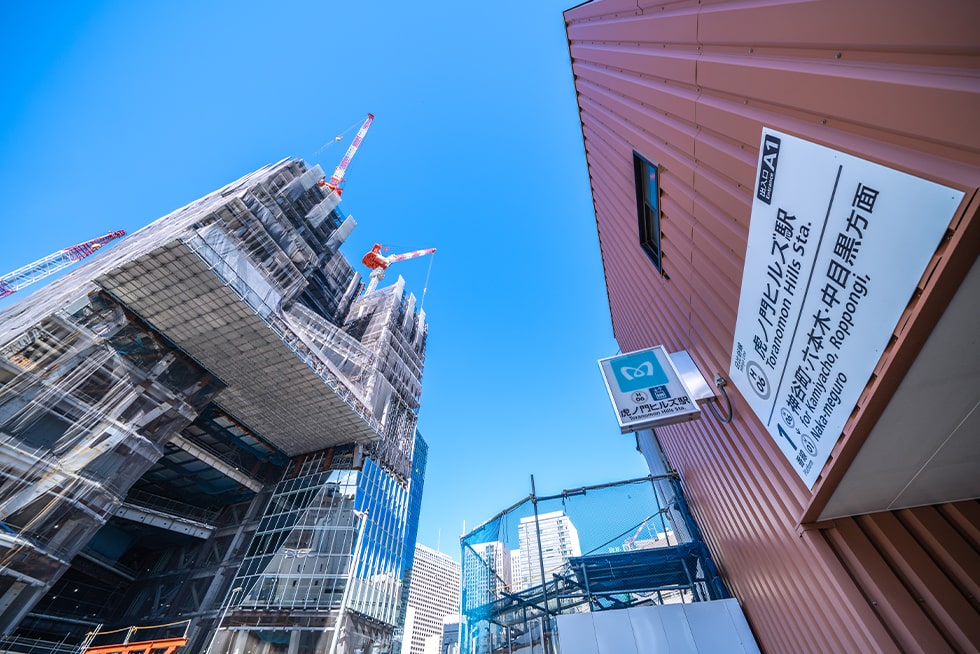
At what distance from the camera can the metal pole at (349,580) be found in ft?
70.2

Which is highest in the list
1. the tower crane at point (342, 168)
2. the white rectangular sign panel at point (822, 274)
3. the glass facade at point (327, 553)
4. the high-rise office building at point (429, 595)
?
the tower crane at point (342, 168)

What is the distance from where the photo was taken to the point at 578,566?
977 cm

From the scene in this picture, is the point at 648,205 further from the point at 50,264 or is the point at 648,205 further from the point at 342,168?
the point at 50,264

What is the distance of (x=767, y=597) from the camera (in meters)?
6.06

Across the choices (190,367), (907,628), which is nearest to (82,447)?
(190,367)

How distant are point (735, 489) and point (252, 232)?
102 ft

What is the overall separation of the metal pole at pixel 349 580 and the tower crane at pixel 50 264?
61.7m

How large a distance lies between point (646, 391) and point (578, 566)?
19.7 ft

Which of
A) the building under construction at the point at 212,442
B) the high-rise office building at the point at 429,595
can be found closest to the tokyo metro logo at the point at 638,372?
the building under construction at the point at 212,442

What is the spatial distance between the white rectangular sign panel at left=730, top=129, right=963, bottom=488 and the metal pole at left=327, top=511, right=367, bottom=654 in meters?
26.9

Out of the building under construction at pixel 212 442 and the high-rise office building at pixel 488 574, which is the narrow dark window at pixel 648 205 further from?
the building under construction at pixel 212 442

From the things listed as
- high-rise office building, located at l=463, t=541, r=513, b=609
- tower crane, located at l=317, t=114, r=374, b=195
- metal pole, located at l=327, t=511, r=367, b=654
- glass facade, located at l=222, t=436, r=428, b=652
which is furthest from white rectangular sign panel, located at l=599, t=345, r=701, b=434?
tower crane, located at l=317, t=114, r=374, b=195

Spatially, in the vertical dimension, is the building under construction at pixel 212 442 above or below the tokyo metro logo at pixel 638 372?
above

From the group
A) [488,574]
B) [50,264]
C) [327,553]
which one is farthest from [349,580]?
[50,264]
